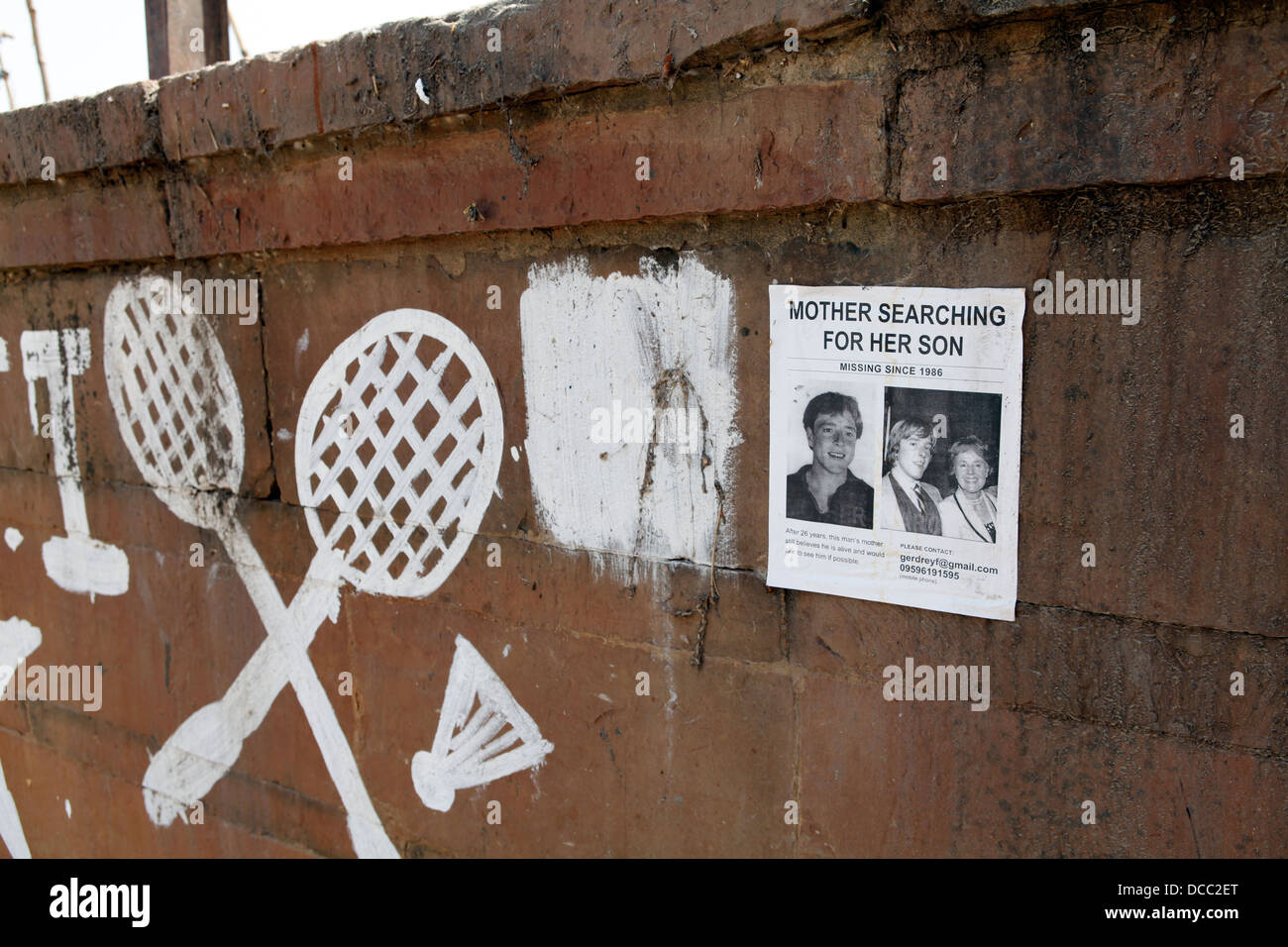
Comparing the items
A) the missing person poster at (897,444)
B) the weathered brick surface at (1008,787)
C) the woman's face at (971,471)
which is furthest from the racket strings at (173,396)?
the woman's face at (971,471)

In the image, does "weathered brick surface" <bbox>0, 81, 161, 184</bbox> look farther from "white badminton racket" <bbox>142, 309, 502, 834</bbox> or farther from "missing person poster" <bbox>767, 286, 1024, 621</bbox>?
"missing person poster" <bbox>767, 286, 1024, 621</bbox>

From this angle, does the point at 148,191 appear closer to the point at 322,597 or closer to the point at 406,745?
the point at 322,597

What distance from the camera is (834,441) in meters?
2.01

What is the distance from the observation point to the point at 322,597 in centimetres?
291

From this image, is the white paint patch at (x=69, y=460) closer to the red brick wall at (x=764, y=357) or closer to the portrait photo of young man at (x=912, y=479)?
the red brick wall at (x=764, y=357)

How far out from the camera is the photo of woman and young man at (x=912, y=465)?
1.88m

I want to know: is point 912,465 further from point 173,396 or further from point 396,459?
point 173,396

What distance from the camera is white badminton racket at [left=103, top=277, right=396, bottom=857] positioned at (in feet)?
9.78

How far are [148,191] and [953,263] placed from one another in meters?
2.61

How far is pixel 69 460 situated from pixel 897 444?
3.14m

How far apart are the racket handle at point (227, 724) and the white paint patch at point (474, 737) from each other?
0.52 meters

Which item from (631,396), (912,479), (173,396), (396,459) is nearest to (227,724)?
(173,396)

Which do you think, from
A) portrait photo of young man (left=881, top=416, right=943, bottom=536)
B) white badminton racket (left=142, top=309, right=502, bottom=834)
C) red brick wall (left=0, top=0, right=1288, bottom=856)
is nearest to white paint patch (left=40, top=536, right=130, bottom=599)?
red brick wall (left=0, top=0, right=1288, bottom=856)

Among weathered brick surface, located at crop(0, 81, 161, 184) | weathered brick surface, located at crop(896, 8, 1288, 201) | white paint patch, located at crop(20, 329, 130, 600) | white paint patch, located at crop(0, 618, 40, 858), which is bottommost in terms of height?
white paint patch, located at crop(0, 618, 40, 858)
